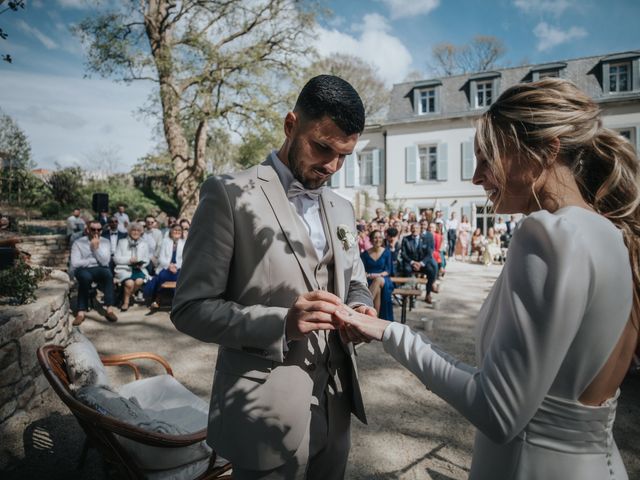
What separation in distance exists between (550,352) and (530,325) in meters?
0.08

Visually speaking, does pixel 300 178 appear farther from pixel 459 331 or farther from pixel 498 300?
pixel 459 331

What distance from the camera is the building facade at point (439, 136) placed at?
21.9 m

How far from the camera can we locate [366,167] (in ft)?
85.7

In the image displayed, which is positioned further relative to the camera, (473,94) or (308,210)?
(473,94)

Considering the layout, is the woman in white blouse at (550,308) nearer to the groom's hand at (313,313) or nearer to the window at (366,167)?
the groom's hand at (313,313)

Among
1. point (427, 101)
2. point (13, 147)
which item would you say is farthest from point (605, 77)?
point (13, 147)

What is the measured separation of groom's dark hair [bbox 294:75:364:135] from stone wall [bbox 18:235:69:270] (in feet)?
41.8

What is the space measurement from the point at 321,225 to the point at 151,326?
6450 millimetres

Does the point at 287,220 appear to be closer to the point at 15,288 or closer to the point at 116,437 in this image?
the point at 116,437

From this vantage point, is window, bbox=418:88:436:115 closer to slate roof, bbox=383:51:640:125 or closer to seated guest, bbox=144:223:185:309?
slate roof, bbox=383:51:640:125

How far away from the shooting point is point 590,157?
1290 millimetres

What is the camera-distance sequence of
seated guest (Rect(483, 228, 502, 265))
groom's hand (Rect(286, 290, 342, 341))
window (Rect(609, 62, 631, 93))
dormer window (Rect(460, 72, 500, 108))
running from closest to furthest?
groom's hand (Rect(286, 290, 342, 341))
seated guest (Rect(483, 228, 502, 265))
window (Rect(609, 62, 631, 93))
dormer window (Rect(460, 72, 500, 108))

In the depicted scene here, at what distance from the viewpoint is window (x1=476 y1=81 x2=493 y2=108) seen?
23.7 meters

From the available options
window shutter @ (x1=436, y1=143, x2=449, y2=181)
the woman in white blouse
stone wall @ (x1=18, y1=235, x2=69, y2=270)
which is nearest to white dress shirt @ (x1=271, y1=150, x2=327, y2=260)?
the woman in white blouse
